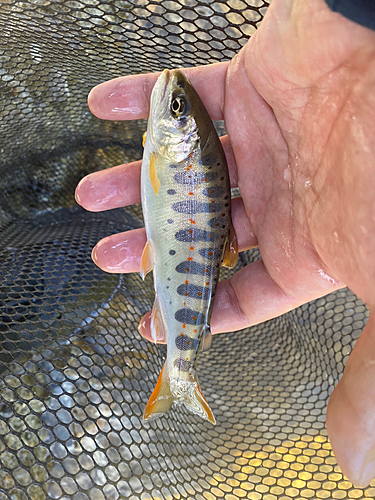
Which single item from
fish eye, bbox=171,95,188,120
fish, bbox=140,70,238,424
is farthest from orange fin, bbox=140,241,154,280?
fish eye, bbox=171,95,188,120

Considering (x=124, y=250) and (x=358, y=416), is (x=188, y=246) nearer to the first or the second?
(x=124, y=250)

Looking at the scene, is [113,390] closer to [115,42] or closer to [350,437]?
[350,437]

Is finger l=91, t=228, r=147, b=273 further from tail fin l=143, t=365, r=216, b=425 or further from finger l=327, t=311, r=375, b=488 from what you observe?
finger l=327, t=311, r=375, b=488

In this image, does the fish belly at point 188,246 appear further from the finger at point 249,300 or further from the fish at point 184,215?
the finger at point 249,300

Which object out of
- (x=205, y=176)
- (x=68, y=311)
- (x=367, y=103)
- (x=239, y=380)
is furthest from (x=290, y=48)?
(x=239, y=380)

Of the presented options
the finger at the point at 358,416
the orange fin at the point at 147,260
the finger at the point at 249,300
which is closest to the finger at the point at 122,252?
the orange fin at the point at 147,260

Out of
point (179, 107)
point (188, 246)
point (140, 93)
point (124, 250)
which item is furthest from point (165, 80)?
point (124, 250)
